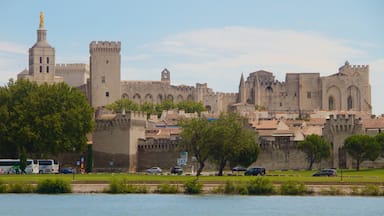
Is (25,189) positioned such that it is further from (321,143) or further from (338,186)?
(321,143)

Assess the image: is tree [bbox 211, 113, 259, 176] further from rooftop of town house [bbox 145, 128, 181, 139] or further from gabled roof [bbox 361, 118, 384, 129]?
gabled roof [bbox 361, 118, 384, 129]

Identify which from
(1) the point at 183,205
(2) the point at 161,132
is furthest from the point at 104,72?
(1) the point at 183,205

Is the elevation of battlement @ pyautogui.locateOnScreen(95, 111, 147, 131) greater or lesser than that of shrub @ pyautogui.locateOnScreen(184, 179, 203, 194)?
greater

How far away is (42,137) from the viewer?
364 ft

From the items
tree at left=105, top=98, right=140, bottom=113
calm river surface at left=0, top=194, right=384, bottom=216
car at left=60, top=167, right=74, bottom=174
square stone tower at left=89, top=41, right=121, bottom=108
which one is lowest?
calm river surface at left=0, top=194, right=384, bottom=216

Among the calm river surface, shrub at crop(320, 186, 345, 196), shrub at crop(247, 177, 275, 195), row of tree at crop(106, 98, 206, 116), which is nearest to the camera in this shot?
the calm river surface

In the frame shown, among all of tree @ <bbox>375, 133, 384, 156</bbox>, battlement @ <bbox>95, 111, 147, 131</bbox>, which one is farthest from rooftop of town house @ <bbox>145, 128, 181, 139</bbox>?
tree @ <bbox>375, 133, 384, 156</bbox>

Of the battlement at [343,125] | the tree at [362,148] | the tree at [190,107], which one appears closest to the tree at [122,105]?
the tree at [190,107]

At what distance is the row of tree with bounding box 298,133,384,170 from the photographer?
4232 inches

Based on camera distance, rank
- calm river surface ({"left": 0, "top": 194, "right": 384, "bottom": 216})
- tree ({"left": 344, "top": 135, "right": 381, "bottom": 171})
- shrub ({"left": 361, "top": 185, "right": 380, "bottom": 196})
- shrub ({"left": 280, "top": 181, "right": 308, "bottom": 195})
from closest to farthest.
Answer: calm river surface ({"left": 0, "top": 194, "right": 384, "bottom": 216}) → shrub ({"left": 361, "top": 185, "right": 380, "bottom": 196}) → shrub ({"left": 280, "top": 181, "right": 308, "bottom": 195}) → tree ({"left": 344, "top": 135, "right": 381, "bottom": 171})

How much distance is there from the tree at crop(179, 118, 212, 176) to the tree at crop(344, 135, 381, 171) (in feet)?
47.2

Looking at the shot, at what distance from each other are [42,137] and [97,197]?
3132 centimetres

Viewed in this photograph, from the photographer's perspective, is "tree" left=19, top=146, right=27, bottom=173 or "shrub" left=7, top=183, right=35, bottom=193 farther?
"tree" left=19, top=146, right=27, bottom=173

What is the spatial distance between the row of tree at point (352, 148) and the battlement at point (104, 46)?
7644cm
